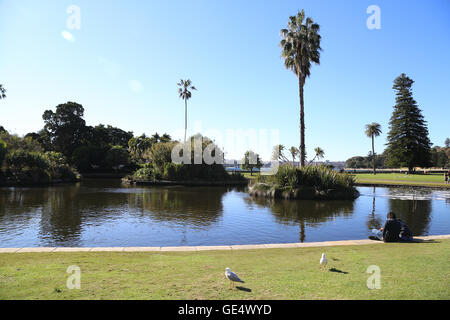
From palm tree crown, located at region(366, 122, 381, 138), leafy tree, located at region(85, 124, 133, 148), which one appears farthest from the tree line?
leafy tree, located at region(85, 124, 133, 148)

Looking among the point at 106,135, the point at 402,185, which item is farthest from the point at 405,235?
the point at 106,135

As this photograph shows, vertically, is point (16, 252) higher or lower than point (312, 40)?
lower

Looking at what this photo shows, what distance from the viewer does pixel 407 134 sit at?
64062 millimetres

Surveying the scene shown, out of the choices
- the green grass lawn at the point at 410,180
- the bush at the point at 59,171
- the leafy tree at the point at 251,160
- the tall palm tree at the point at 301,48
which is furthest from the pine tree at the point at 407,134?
the bush at the point at 59,171

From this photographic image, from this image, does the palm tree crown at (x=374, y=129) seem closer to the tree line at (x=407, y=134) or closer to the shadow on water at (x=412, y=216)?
the tree line at (x=407, y=134)

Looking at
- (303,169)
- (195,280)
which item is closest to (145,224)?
(195,280)

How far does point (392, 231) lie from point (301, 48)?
25167mm

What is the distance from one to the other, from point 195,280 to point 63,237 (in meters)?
7.77

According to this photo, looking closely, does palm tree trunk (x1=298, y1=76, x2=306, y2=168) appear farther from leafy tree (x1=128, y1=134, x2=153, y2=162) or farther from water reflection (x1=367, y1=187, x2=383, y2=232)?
leafy tree (x1=128, y1=134, x2=153, y2=162)

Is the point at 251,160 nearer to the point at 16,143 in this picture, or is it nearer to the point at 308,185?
the point at 16,143

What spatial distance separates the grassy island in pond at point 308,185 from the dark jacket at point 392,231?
15331 millimetres

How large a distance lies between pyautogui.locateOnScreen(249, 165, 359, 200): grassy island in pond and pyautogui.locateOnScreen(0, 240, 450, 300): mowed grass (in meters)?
16.9

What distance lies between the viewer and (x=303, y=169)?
27.4 metres
